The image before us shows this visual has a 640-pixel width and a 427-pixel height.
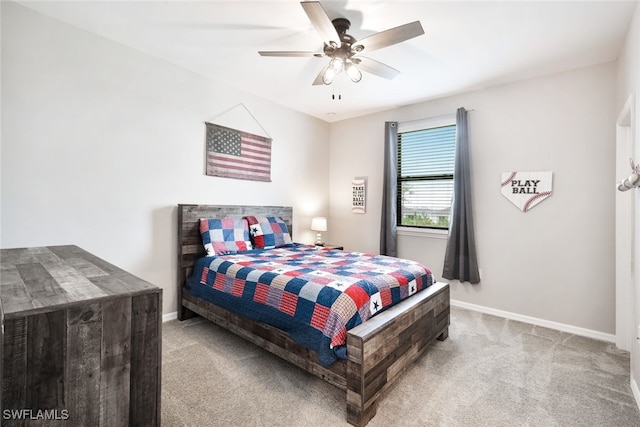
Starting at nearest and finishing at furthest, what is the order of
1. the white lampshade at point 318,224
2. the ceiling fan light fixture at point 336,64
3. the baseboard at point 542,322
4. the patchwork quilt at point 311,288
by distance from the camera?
the patchwork quilt at point 311,288 < the ceiling fan light fixture at point 336,64 < the baseboard at point 542,322 < the white lampshade at point 318,224

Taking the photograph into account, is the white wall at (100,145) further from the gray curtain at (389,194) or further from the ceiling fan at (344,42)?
the gray curtain at (389,194)

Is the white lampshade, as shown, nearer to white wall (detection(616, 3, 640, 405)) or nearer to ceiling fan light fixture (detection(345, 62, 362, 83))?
ceiling fan light fixture (detection(345, 62, 362, 83))

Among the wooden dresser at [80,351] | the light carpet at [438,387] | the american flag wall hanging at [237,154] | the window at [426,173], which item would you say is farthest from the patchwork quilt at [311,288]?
the window at [426,173]

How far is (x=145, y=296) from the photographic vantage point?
93 cm

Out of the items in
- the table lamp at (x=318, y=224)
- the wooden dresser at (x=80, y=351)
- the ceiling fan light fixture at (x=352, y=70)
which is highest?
the ceiling fan light fixture at (x=352, y=70)

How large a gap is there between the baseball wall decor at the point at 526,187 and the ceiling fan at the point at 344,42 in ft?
6.05

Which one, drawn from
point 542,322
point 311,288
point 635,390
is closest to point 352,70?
point 311,288

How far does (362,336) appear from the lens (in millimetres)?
1594

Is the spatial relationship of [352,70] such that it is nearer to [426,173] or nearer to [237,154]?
[237,154]

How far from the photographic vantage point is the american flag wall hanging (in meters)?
3.39

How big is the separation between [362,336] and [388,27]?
2.29m

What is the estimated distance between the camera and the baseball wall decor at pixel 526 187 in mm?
3043

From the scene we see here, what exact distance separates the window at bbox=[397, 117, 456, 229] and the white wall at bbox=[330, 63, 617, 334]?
0.24m

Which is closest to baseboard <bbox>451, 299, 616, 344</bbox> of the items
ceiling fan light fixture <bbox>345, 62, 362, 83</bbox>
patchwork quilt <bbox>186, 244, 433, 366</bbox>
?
patchwork quilt <bbox>186, 244, 433, 366</bbox>
